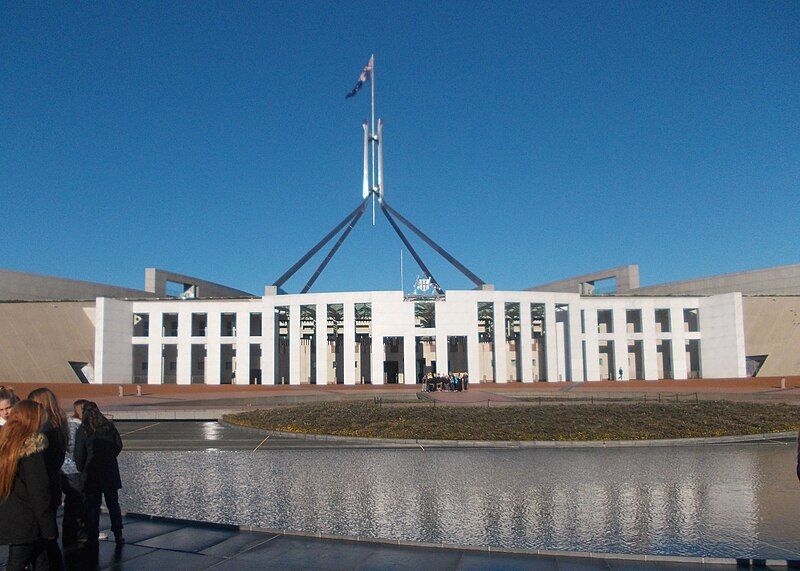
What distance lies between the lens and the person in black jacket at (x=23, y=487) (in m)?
4.69

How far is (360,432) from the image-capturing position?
16.6 meters

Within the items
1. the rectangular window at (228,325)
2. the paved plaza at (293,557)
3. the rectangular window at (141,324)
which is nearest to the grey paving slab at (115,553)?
the paved plaza at (293,557)

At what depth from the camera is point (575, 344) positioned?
49219mm

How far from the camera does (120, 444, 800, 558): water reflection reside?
711cm

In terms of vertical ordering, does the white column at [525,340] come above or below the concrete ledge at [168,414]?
above

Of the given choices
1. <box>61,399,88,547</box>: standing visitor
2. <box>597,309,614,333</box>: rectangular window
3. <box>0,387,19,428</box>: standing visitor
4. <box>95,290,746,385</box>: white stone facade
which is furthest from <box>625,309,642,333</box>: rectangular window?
<box>0,387,19,428</box>: standing visitor

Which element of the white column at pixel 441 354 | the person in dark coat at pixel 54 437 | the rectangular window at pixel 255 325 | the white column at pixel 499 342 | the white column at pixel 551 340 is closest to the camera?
the person in dark coat at pixel 54 437

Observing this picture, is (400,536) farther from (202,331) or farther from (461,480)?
(202,331)

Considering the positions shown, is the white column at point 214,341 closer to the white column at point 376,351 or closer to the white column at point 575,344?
the white column at point 376,351

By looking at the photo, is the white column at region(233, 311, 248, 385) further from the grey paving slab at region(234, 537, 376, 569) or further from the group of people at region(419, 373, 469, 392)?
the grey paving slab at region(234, 537, 376, 569)

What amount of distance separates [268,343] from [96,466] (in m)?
41.8

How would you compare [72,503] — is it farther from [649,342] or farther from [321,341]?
[649,342]

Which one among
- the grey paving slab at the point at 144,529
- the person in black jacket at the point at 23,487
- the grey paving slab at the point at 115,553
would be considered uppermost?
the person in black jacket at the point at 23,487

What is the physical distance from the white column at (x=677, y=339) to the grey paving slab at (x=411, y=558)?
48.9 meters
